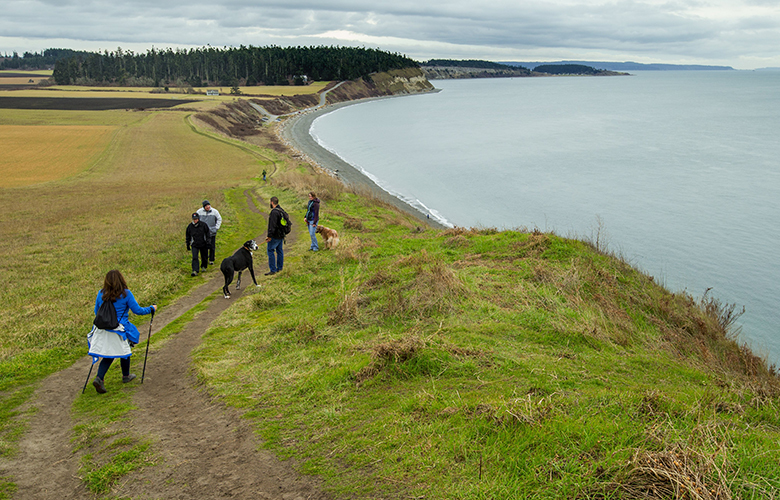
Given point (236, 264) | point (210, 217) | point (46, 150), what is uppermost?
point (46, 150)

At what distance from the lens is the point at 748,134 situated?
72.8m

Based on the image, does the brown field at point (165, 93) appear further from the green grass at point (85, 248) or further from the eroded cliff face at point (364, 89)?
the green grass at point (85, 248)

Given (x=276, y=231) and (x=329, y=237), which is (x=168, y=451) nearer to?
(x=276, y=231)

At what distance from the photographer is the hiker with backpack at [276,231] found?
14.5 meters

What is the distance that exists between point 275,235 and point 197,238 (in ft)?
7.77

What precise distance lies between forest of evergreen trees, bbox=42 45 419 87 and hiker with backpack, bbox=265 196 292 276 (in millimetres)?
169313

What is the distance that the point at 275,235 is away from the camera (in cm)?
1477

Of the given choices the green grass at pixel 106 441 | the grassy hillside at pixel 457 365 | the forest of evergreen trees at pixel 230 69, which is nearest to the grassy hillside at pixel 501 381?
the grassy hillside at pixel 457 365

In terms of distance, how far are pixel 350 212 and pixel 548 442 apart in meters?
21.4

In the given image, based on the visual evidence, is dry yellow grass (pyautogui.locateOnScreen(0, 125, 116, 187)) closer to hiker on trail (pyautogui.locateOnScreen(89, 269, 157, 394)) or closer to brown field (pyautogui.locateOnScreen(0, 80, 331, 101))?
hiker on trail (pyautogui.locateOnScreen(89, 269, 157, 394))

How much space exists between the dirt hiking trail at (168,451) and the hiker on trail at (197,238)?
19.7ft

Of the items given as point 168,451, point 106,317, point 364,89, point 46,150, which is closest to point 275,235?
point 106,317

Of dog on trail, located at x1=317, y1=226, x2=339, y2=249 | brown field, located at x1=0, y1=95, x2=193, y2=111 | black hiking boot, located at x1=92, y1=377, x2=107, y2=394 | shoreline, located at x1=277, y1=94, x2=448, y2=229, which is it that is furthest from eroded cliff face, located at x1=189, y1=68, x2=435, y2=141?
black hiking boot, located at x1=92, y1=377, x2=107, y2=394

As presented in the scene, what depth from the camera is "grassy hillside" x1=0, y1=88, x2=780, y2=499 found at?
16.7 feet
